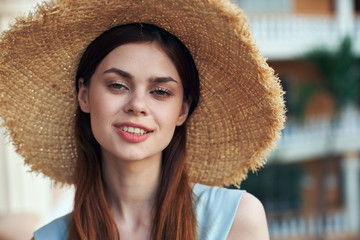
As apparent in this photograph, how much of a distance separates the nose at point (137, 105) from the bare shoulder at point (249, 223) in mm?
471

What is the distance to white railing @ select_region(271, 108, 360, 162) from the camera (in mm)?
12891

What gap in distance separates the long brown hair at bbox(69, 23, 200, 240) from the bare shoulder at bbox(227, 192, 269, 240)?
15 centimetres

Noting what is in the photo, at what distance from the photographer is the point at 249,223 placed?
161 cm

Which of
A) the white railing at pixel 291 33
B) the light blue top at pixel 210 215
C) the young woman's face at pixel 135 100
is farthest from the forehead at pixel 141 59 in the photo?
the white railing at pixel 291 33

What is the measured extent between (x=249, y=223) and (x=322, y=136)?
40.0 ft

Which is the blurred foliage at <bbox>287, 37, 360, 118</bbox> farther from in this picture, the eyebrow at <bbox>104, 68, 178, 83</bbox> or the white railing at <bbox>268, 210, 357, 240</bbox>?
the eyebrow at <bbox>104, 68, 178, 83</bbox>

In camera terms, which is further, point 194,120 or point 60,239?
point 194,120

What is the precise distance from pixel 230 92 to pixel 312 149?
39.0ft

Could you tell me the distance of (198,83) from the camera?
5.81ft

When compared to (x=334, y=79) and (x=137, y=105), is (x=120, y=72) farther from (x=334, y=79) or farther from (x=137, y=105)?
(x=334, y=79)

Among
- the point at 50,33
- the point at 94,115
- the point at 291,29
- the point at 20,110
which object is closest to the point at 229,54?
the point at 94,115

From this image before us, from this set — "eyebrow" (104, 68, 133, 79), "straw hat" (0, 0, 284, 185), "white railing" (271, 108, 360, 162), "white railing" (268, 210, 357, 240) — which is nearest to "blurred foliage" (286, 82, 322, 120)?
"white railing" (271, 108, 360, 162)

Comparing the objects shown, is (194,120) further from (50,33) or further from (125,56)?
(50,33)

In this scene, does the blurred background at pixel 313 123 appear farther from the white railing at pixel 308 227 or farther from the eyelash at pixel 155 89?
the eyelash at pixel 155 89
